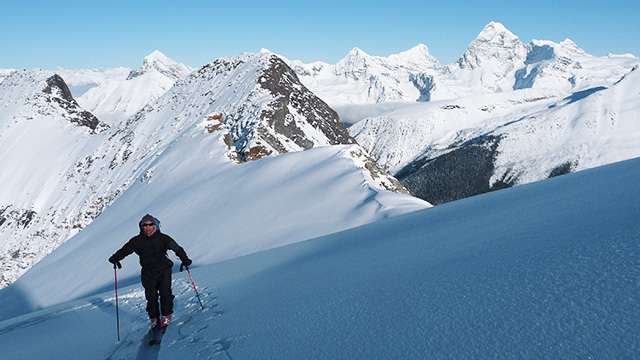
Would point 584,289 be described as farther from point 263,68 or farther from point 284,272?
point 263,68

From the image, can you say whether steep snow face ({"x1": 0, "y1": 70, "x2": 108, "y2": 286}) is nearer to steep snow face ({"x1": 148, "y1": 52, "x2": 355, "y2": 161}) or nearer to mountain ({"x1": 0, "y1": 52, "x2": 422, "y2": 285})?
mountain ({"x1": 0, "y1": 52, "x2": 422, "y2": 285})

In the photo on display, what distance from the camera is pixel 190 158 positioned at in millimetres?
39125

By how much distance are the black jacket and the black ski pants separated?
4.3 inches

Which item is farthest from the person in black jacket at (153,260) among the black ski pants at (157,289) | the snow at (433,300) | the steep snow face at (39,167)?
the steep snow face at (39,167)

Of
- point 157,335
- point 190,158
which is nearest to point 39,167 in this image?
point 190,158

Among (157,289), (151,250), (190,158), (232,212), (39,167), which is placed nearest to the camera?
(151,250)

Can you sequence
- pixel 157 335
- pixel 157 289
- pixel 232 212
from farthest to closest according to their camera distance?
pixel 232 212 → pixel 157 289 → pixel 157 335

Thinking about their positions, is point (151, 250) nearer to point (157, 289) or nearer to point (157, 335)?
point (157, 289)

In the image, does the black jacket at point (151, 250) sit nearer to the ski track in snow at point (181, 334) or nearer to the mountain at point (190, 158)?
the ski track in snow at point (181, 334)

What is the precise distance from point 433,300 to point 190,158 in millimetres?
38441

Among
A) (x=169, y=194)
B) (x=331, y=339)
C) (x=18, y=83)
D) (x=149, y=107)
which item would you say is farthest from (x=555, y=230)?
(x=18, y=83)

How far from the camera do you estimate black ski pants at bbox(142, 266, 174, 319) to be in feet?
21.9

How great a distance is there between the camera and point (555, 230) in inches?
196

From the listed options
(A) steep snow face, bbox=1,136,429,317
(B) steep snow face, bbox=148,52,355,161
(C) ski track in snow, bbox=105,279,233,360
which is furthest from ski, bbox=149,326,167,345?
(B) steep snow face, bbox=148,52,355,161
